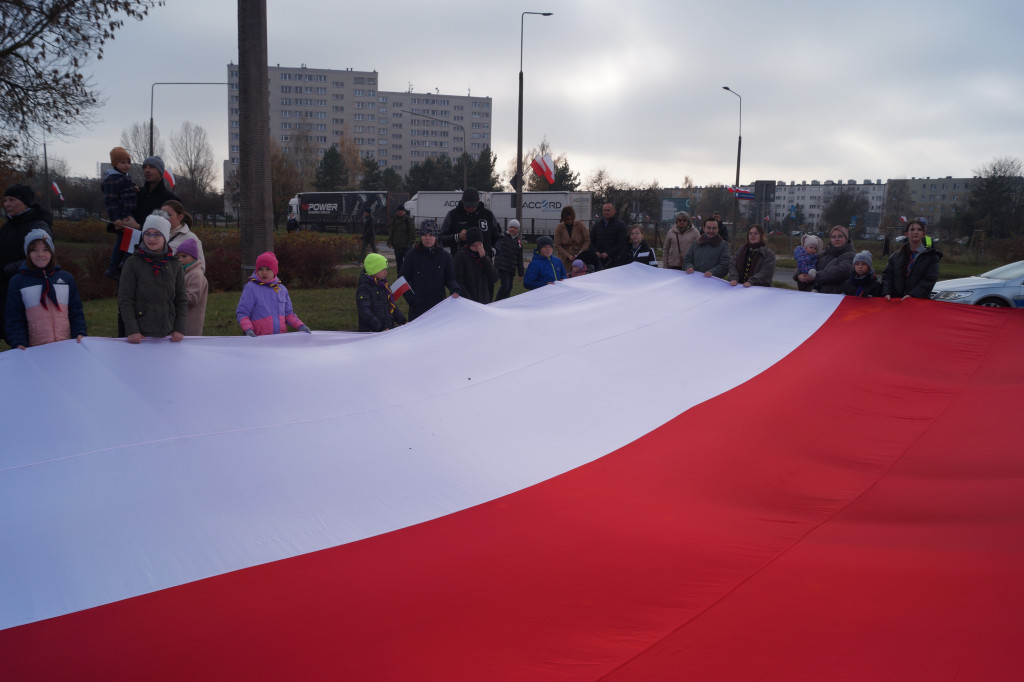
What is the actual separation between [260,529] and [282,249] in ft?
50.2

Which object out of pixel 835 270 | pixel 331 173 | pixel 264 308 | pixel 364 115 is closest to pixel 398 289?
pixel 264 308

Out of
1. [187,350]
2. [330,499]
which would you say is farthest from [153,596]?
[187,350]

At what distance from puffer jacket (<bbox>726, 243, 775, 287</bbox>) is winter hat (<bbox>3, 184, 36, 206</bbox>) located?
5979 mm

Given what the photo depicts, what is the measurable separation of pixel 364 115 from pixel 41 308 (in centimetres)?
12361

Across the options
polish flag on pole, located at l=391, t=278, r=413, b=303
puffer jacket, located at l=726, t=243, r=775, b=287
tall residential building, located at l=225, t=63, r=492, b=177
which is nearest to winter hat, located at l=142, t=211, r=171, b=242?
polish flag on pole, located at l=391, t=278, r=413, b=303

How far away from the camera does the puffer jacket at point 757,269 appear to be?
7723 mm

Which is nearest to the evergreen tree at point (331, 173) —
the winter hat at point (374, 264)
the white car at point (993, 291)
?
the white car at point (993, 291)

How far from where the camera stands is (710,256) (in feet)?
27.8

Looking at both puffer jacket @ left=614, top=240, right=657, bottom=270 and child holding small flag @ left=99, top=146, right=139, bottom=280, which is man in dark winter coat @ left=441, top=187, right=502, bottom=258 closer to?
puffer jacket @ left=614, top=240, right=657, bottom=270

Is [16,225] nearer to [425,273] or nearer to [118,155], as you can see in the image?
[118,155]

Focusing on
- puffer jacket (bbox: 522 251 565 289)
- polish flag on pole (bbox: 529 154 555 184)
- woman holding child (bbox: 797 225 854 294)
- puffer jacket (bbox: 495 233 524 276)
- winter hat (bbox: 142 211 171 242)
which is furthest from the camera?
polish flag on pole (bbox: 529 154 555 184)

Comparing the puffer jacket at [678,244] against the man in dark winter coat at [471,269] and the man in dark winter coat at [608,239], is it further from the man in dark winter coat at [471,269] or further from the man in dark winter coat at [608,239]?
the man in dark winter coat at [471,269]

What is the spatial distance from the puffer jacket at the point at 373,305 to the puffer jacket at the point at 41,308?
2.38 metres

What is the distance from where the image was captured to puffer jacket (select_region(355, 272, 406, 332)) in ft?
22.7
